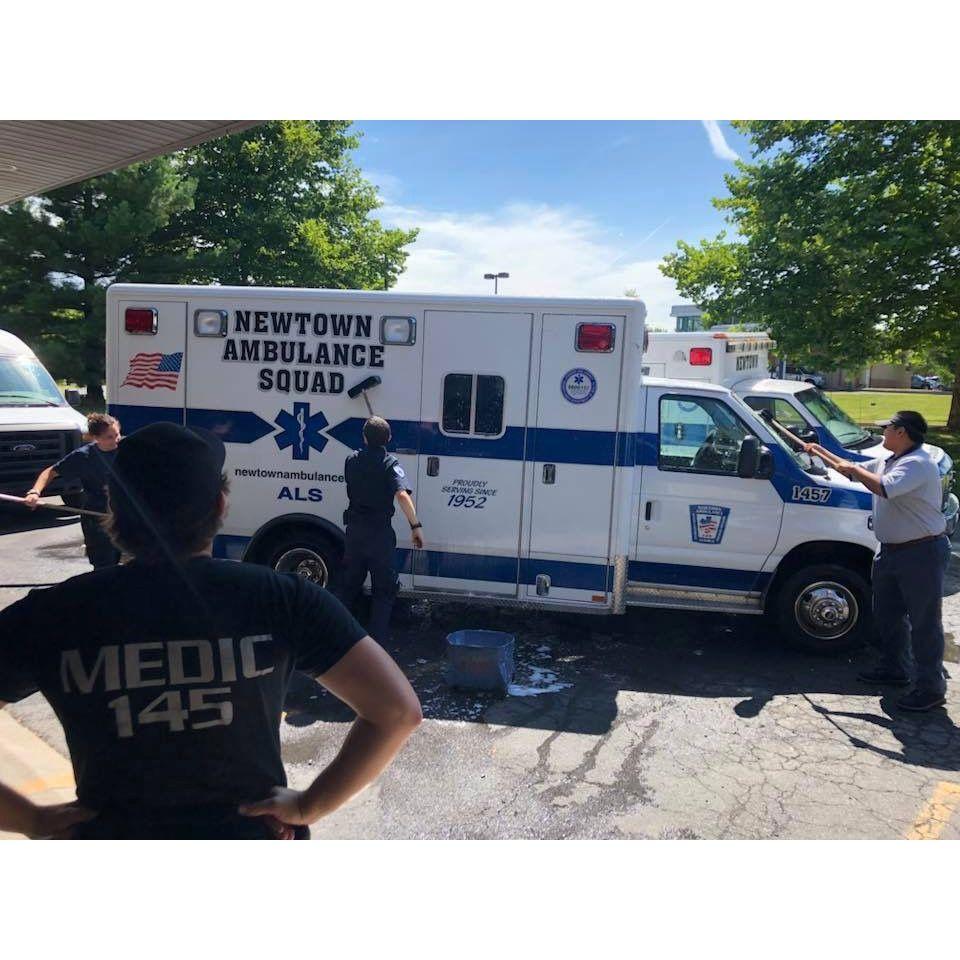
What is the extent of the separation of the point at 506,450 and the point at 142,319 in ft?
10.1

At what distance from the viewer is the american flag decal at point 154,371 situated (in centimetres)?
684

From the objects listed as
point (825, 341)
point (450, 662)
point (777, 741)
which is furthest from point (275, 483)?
point (825, 341)

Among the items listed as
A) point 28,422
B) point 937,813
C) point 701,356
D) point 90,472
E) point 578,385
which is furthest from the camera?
point 28,422

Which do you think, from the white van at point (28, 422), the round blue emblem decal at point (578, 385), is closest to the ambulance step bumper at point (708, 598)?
the round blue emblem decal at point (578, 385)

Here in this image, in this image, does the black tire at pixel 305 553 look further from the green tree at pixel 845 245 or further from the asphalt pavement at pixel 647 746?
the green tree at pixel 845 245

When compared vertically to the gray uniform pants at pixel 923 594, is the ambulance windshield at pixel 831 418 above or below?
above

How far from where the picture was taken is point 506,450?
21.1 ft

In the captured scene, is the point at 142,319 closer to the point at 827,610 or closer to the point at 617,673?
the point at 617,673

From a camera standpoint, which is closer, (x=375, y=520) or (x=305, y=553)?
(x=375, y=520)

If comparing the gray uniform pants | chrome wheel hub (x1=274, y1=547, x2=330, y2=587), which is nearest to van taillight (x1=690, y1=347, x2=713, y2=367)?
the gray uniform pants

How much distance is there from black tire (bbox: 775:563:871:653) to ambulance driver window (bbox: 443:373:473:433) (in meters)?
2.74

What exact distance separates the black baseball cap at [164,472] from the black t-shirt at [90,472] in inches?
201

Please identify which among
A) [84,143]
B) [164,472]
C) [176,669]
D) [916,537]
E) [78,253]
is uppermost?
[78,253]

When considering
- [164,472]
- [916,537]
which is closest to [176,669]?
[164,472]
